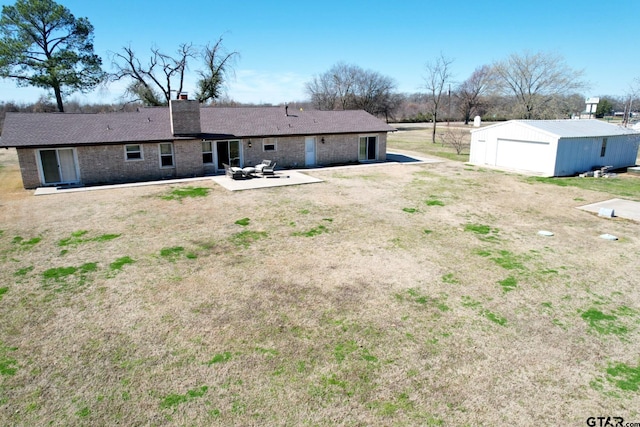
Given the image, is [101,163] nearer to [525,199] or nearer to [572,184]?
[525,199]

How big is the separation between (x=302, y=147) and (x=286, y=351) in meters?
18.8

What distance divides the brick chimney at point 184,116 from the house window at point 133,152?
192 centimetres

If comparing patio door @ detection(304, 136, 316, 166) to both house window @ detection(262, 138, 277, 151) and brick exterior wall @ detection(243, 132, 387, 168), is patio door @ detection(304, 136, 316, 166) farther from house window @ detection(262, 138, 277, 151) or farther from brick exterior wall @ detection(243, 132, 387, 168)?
house window @ detection(262, 138, 277, 151)

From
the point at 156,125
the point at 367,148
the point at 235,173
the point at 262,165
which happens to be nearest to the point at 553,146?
the point at 367,148

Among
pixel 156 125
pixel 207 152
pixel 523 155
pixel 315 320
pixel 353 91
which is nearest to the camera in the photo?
pixel 315 320

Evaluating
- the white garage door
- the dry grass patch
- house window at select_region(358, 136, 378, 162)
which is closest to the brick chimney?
the dry grass patch

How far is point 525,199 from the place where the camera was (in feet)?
53.0

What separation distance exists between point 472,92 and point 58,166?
74.4 m

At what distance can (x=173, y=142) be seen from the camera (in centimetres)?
2008

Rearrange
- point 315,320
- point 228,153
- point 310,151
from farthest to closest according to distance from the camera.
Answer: point 310,151, point 228,153, point 315,320

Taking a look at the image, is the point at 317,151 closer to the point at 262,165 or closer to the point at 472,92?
the point at 262,165

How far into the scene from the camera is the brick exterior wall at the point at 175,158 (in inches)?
723

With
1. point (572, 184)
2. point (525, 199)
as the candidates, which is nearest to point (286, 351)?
point (525, 199)

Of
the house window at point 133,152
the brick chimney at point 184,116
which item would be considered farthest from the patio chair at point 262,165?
the house window at point 133,152
